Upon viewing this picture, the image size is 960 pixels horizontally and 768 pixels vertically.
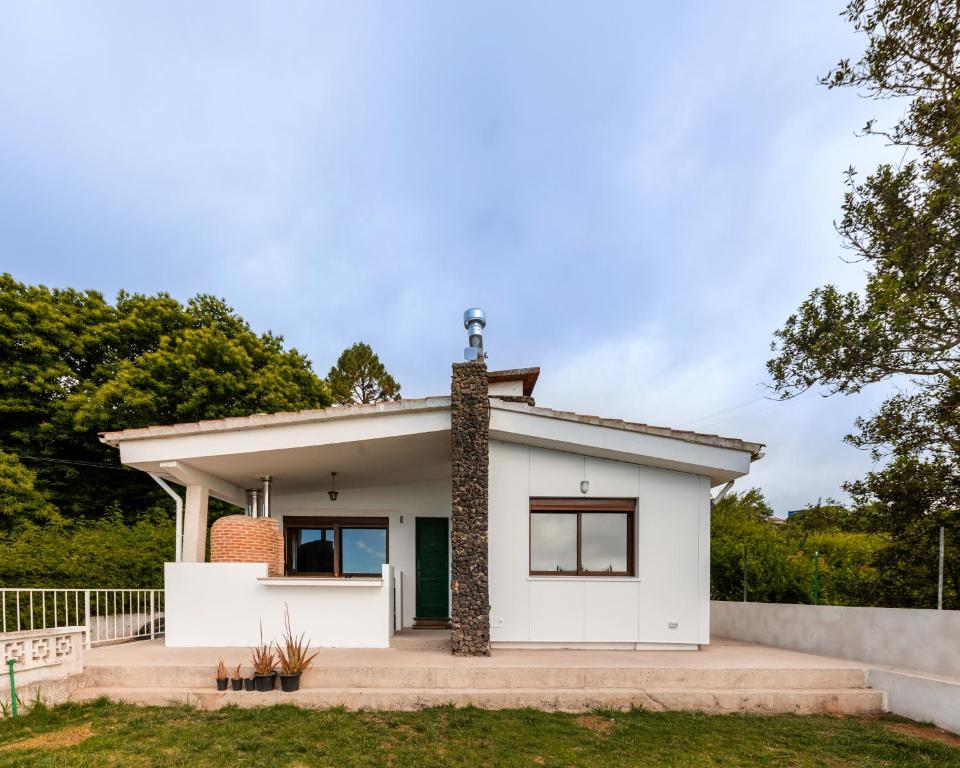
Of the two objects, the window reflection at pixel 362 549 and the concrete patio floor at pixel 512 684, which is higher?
the window reflection at pixel 362 549

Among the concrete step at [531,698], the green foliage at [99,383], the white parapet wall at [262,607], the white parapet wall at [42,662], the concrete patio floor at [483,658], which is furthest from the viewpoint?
the green foliage at [99,383]

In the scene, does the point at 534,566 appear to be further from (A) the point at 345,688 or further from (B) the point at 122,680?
(B) the point at 122,680

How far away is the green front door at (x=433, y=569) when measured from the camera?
1070cm

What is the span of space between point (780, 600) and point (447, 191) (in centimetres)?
1598

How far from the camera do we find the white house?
730 cm

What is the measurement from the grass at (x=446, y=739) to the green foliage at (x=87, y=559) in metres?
6.25

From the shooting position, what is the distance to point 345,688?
19.9 feet

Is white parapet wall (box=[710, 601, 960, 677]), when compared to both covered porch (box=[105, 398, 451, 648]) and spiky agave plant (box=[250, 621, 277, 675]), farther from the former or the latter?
spiky agave plant (box=[250, 621, 277, 675])

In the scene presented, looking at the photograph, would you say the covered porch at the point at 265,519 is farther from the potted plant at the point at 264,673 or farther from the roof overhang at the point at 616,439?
the potted plant at the point at 264,673

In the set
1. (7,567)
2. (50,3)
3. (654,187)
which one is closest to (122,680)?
(7,567)

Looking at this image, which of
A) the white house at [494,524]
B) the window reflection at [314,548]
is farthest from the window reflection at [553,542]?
the window reflection at [314,548]

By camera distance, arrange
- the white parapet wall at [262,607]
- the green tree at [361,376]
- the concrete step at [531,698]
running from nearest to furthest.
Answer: the concrete step at [531,698] → the white parapet wall at [262,607] → the green tree at [361,376]

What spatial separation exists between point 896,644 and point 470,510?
5462 millimetres

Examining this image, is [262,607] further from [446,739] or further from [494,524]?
[446,739]
